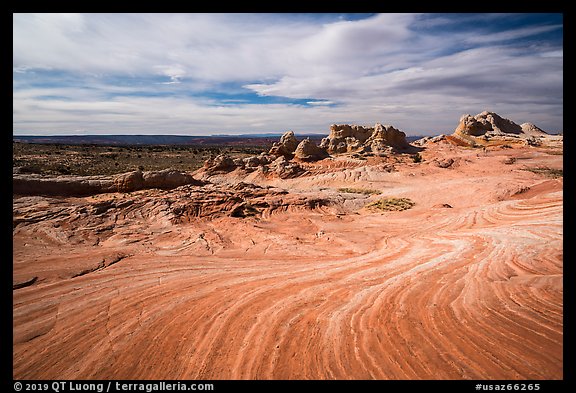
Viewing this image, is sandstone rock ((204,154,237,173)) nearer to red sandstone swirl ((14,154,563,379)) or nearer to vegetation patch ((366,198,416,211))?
vegetation patch ((366,198,416,211))

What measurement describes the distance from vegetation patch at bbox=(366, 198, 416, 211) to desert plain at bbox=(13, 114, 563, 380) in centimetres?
373

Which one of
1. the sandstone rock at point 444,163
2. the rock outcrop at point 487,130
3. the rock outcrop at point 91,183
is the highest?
the rock outcrop at point 487,130

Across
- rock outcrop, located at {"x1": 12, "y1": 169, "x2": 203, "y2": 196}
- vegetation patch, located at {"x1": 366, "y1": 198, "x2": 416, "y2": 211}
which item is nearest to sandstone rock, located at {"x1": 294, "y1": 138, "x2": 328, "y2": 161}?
vegetation patch, located at {"x1": 366, "y1": 198, "x2": 416, "y2": 211}

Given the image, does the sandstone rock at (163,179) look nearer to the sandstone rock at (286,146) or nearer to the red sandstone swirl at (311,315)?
the red sandstone swirl at (311,315)

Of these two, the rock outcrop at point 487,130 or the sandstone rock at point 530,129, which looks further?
the sandstone rock at point 530,129

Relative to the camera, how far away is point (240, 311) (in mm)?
5375

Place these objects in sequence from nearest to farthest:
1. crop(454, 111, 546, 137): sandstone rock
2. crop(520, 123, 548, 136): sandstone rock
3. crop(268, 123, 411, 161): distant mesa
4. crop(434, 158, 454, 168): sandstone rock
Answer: crop(434, 158, 454, 168): sandstone rock < crop(268, 123, 411, 161): distant mesa < crop(454, 111, 546, 137): sandstone rock < crop(520, 123, 548, 136): sandstone rock

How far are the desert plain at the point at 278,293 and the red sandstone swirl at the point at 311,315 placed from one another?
27mm

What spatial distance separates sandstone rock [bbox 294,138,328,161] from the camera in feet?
123

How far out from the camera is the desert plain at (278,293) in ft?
13.1

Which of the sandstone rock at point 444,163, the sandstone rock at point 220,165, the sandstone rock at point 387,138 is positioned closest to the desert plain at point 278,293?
the sandstone rock at point 444,163

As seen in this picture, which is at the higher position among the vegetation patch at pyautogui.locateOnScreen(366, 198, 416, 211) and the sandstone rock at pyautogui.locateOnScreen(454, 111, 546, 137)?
the sandstone rock at pyautogui.locateOnScreen(454, 111, 546, 137)
